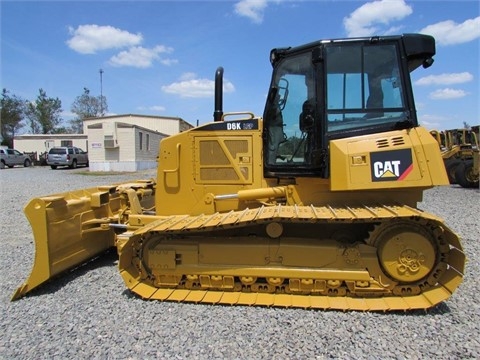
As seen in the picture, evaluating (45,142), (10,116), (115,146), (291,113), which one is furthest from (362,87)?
(10,116)

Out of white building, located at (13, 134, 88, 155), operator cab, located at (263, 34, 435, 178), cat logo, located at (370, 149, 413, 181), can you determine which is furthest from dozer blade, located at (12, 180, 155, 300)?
white building, located at (13, 134, 88, 155)

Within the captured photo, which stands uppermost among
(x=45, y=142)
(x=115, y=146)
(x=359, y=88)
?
(x=45, y=142)

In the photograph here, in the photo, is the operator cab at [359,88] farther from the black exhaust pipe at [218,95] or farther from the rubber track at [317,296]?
the black exhaust pipe at [218,95]

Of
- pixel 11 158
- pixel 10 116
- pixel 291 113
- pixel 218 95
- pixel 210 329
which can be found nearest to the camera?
pixel 210 329

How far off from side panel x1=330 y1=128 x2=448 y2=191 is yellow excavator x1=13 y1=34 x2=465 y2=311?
0.01 metres

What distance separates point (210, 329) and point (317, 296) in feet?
4.27

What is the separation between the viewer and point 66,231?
193 inches

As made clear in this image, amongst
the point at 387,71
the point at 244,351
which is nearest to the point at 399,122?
the point at 387,71

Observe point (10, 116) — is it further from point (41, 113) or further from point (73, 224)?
point (73, 224)

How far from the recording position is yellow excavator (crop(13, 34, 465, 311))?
3986 mm

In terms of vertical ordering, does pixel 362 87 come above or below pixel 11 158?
above

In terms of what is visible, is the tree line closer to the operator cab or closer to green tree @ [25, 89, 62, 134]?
green tree @ [25, 89, 62, 134]

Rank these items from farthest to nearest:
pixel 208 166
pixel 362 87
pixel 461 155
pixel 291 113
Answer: pixel 461 155 → pixel 208 166 → pixel 291 113 → pixel 362 87

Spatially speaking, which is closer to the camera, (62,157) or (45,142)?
(62,157)
